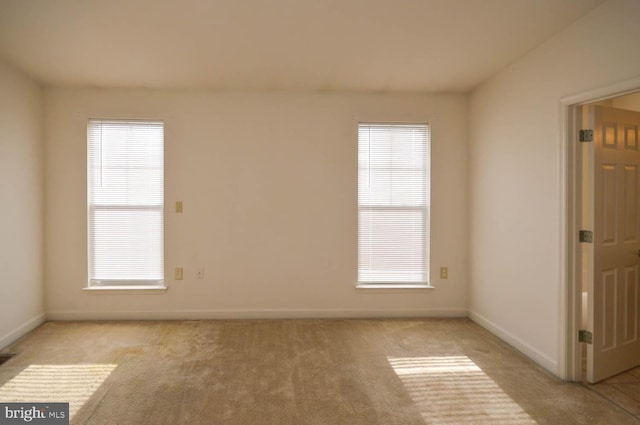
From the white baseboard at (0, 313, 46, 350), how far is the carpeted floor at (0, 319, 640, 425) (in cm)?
7

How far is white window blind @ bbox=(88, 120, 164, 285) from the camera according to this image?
15.3ft

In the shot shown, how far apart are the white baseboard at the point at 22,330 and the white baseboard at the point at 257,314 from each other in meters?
0.17

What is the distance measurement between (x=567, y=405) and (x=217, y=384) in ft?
7.85

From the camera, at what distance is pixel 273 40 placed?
3.30 m

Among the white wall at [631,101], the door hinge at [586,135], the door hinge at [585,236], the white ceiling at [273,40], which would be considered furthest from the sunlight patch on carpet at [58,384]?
the white wall at [631,101]

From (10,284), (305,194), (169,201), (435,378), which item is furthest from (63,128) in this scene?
(435,378)

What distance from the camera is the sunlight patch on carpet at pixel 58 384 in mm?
2791

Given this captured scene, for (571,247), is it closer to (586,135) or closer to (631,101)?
(586,135)

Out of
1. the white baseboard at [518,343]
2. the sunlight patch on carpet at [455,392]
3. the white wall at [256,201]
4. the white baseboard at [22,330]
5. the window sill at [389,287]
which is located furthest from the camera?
the window sill at [389,287]

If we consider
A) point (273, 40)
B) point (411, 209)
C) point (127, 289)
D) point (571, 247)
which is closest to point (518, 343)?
point (571, 247)

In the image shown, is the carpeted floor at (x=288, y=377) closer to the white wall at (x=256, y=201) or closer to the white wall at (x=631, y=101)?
the white wall at (x=256, y=201)

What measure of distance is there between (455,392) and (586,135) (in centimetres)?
212

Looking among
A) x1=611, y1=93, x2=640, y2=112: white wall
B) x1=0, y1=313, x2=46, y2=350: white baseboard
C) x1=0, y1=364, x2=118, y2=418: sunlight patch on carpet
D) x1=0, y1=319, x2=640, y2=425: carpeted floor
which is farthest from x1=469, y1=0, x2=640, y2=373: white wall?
x1=0, y1=313, x2=46, y2=350: white baseboard

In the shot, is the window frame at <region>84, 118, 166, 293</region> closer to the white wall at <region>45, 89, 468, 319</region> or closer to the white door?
the white wall at <region>45, 89, 468, 319</region>
